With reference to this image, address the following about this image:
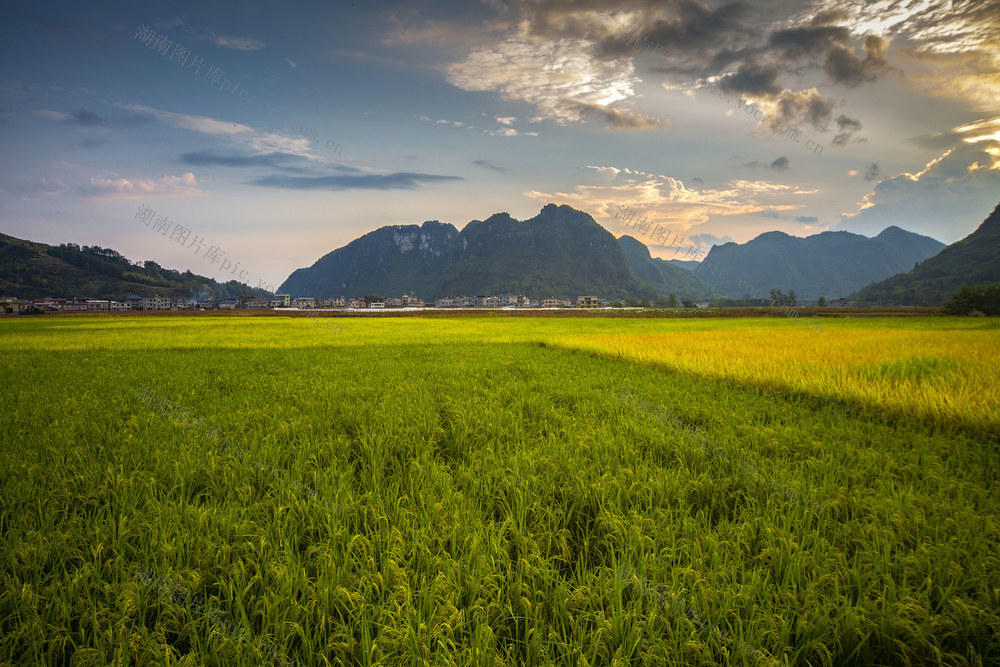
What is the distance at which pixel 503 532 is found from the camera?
3328mm

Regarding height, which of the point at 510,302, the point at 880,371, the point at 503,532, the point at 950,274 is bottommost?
the point at 503,532

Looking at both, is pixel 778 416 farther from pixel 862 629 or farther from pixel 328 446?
pixel 328 446

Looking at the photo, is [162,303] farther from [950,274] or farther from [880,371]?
[950,274]

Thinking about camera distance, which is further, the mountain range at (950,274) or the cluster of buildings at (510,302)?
the cluster of buildings at (510,302)

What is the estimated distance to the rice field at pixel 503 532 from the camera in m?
2.26

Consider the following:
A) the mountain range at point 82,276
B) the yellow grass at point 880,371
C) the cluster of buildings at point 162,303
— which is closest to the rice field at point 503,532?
the yellow grass at point 880,371

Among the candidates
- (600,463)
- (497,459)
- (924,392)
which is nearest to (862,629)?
(600,463)

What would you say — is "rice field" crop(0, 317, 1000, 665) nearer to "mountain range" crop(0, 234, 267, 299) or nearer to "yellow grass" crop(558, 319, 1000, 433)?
"yellow grass" crop(558, 319, 1000, 433)

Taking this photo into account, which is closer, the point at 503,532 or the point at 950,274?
the point at 503,532

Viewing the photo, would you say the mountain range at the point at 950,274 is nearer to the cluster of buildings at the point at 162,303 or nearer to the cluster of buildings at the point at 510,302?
the cluster of buildings at the point at 162,303

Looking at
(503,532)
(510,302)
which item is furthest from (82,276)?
(503,532)

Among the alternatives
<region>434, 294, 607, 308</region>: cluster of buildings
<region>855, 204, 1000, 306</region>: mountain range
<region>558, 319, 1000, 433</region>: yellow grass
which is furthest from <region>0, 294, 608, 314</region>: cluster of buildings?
<region>558, 319, 1000, 433</region>: yellow grass

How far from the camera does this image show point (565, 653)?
7.00ft

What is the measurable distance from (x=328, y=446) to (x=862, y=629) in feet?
17.8
